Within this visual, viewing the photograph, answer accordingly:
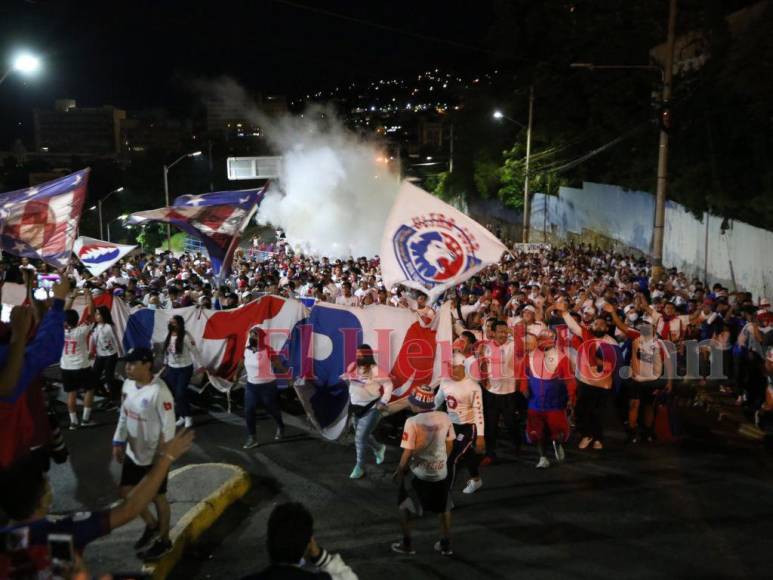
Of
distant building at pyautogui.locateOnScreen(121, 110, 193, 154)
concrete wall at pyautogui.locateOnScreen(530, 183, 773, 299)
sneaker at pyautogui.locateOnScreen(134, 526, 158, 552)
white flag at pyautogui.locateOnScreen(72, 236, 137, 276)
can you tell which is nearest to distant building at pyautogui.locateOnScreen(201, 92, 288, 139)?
distant building at pyautogui.locateOnScreen(121, 110, 193, 154)

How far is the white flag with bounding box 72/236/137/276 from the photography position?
44.0 feet

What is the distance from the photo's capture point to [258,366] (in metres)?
8.59

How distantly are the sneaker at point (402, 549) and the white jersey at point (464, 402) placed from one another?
136 cm

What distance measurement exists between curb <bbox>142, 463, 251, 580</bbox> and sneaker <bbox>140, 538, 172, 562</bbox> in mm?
35

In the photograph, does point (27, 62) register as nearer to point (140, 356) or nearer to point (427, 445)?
point (140, 356)

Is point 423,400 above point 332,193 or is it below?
below

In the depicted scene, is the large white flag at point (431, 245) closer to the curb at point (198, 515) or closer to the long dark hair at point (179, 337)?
the curb at point (198, 515)

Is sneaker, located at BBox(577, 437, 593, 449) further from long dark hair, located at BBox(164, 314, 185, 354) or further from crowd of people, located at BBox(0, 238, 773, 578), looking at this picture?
long dark hair, located at BBox(164, 314, 185, 354)

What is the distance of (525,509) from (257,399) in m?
3.51

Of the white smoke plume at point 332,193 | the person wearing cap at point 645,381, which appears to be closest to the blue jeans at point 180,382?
the person wearing cap at point 645,381

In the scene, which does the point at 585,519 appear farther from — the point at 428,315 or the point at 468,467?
the point at 428,315

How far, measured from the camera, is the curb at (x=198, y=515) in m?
5.55

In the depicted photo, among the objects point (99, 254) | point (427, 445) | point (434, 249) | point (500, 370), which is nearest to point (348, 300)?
point (99, 254)

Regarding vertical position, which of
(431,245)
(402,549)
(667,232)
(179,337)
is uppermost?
(667,232)
